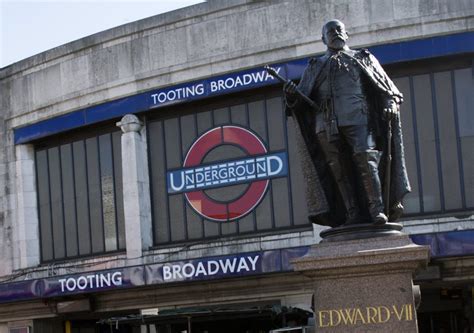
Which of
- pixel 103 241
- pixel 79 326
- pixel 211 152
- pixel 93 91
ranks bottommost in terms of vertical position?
pixel 79 326

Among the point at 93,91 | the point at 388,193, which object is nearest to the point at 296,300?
the point at 93,91

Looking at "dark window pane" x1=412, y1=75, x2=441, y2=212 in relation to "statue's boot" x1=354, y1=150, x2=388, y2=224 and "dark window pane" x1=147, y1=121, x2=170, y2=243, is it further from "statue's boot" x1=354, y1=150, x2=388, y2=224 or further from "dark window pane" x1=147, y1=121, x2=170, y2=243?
"statue's boot" x1=354, y1=150, x2=388, y2=224

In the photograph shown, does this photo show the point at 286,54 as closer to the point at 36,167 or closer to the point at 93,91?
the point at 93,91

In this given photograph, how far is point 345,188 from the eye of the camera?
11195 mm

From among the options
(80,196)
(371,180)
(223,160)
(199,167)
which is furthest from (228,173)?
(371,180)

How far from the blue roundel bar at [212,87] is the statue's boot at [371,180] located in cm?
1660

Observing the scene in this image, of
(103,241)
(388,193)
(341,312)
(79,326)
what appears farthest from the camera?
(79,326)

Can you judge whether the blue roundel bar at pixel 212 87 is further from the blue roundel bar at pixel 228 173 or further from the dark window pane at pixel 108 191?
the blue roundel bar at pixel 228 173

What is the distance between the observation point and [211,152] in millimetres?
30406

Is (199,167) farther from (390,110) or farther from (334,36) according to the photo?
(390,110)

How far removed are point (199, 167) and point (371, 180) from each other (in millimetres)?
19756

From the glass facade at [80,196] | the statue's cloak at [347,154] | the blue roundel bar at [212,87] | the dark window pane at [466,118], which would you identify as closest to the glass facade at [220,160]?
the blue roundel bar at [212,87]

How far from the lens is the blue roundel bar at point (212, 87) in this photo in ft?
88.6

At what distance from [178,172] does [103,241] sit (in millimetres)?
3423
